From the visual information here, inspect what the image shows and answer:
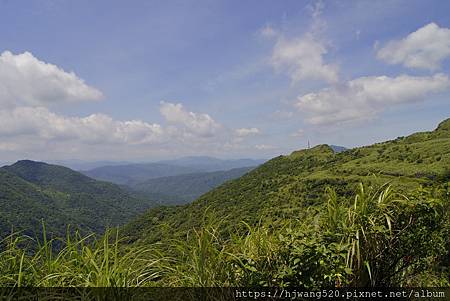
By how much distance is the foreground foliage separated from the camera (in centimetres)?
246

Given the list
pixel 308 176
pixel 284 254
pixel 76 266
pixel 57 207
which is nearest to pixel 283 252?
pixel 284 254

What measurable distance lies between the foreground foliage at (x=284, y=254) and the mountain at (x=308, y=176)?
38.2 meters

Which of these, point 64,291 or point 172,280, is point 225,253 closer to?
point 172,280

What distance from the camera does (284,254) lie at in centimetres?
267

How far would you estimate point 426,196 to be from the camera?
3.16 metres

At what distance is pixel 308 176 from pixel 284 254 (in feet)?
224

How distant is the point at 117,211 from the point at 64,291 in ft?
573

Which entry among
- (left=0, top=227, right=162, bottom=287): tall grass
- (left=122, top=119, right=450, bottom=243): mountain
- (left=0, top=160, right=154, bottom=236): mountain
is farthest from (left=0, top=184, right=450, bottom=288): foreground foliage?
(left=0, top=160, right=154, bottom=236): mountain

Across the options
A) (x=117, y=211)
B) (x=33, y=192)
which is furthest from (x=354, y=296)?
(x=117, y=211)

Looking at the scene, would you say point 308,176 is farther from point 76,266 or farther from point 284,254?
point 76,266

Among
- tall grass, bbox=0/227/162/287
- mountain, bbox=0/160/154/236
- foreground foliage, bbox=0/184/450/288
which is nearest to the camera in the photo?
tall grass, bbox=0/227/162/287

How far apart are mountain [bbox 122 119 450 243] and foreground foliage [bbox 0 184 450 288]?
38.2 meters

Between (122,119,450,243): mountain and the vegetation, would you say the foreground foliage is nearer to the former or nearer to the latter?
the vegetation

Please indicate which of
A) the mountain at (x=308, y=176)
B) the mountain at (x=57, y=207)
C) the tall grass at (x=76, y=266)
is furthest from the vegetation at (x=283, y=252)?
the mountain at (x=57, y=207)
